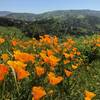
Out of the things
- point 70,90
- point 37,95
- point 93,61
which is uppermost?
point 37,95

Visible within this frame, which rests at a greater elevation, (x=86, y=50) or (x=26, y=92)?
(x=26, y=92)

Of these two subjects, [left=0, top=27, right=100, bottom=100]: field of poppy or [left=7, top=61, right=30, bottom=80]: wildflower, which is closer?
[left=7, top=61, right=30, bottom=80]: wildflower

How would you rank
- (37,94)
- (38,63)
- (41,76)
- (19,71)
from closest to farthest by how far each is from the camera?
1. (37,94)
2. (19,71)
3. (41,76)
4. (38,63)

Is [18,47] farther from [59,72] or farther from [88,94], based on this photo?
[88,94]

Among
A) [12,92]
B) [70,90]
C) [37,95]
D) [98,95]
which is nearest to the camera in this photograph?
[37,95]

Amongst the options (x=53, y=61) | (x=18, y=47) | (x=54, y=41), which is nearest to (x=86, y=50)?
(x=54, y=41)

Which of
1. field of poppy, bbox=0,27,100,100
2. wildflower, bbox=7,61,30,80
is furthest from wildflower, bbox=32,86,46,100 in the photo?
wildflower, bbox=7,61,30,80

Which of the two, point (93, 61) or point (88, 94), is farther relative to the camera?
point (93, 61)

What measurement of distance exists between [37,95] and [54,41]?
5223 mm

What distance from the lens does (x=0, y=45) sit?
724 centimetres

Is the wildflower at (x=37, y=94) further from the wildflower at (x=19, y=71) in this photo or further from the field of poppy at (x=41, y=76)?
the wildflower at (x=19, y=71)

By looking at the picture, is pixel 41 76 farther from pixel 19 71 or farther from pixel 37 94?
pixel 37 94

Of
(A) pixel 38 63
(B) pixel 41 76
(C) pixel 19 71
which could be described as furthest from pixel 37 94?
(A) pixel 38 63

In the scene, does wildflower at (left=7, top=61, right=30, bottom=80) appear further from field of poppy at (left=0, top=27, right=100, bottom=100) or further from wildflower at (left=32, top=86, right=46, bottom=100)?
wildflower at (left=32, top=86, right=46, bottom=100)
